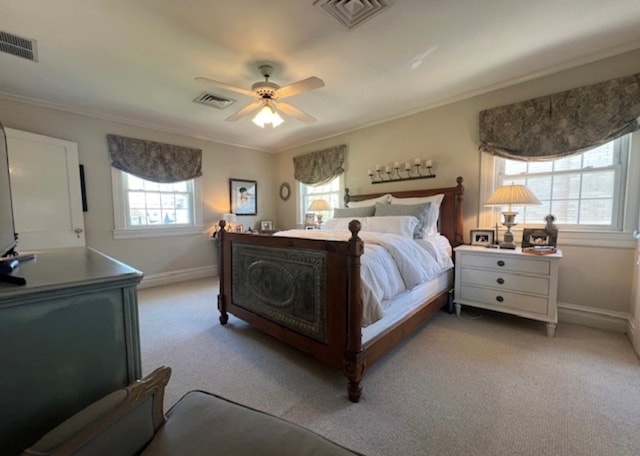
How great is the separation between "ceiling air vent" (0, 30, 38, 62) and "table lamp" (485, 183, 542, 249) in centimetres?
419

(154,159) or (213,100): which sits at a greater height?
(213,100)

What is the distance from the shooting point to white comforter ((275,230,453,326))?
1671 mm

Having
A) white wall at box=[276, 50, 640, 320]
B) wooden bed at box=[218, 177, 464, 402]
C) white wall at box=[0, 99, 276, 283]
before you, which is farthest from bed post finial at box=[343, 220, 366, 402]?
white wall at box=[0, 99, 276, 283]

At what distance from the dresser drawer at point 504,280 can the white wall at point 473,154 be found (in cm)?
56

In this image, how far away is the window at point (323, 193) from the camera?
455cm

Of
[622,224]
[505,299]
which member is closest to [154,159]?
[505,299]

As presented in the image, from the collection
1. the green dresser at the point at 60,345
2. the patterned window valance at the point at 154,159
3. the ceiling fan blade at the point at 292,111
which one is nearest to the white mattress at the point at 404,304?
the green dresser at the point at 60,345

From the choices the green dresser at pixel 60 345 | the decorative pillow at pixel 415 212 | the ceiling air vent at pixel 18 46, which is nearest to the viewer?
the green dresser at pixel 60 345

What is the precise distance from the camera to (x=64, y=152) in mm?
3205

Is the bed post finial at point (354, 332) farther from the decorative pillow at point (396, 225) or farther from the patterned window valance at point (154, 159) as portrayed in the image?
the patterned window valance at point (154, 159)

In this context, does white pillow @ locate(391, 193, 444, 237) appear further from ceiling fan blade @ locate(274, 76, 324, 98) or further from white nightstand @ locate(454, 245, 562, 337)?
ceiling fan blade @ locate(274, 76, 324, 98)

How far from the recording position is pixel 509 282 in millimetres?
2514

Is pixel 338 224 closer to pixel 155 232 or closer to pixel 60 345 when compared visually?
pixel 60 345

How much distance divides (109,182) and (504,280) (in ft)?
16.3
